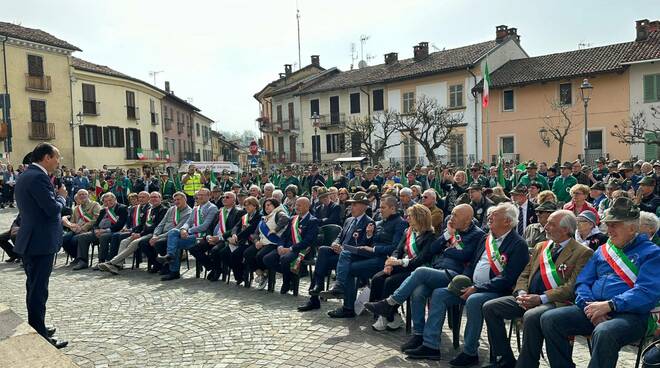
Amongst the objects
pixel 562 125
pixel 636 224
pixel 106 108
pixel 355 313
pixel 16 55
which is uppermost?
pixel 16 55

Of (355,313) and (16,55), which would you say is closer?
(355,313)

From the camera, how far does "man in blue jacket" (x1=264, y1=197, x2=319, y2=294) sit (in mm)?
7559

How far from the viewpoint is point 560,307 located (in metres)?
4.29

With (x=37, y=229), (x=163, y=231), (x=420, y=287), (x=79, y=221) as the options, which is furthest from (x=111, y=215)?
(x=420, y=287)

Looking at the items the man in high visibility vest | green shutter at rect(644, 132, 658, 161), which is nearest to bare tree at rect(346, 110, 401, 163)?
green shutter at rect(644, 132, 658, 161)

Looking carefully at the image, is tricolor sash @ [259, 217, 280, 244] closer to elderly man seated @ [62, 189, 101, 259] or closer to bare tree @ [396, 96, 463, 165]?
elderly man seated @ [62, 189, 101, 259]

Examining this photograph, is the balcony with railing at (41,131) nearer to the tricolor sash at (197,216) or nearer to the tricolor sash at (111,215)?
the tricolor sash at (111,215)

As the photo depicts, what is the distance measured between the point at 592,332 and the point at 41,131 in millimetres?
35254

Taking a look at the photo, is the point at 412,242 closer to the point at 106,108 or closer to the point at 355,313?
the point at 355,313

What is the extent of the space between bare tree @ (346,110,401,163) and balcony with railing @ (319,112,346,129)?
3.94 ft

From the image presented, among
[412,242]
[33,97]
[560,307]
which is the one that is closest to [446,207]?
[412,242]

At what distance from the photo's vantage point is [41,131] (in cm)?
3225

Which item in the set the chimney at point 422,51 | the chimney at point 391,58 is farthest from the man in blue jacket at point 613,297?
the chimney at point 391,58

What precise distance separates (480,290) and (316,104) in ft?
129
